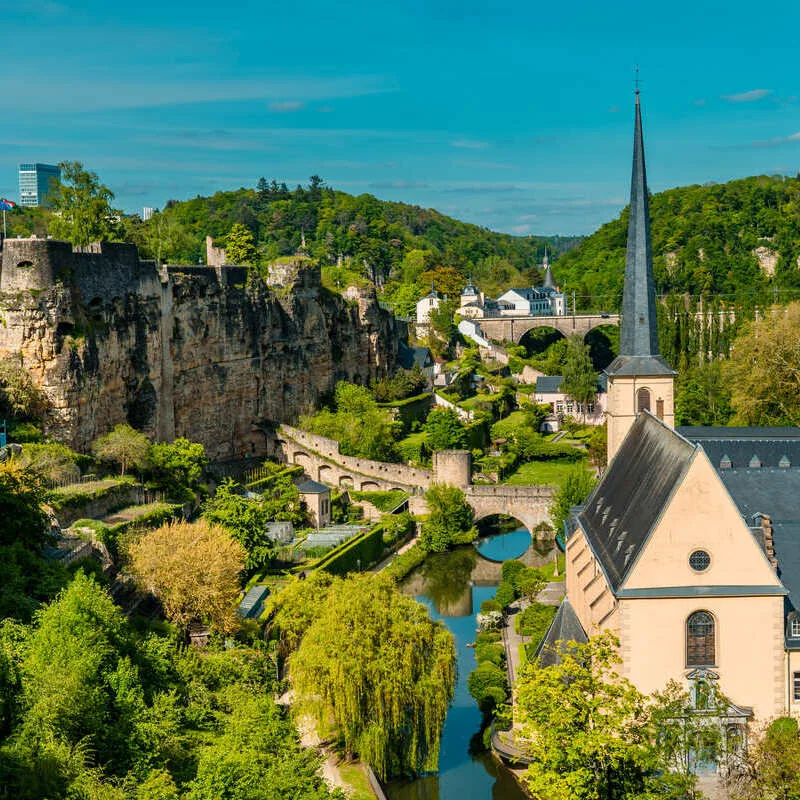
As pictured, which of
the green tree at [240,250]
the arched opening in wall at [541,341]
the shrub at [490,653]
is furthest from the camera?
the arched opening in wall at [541,341]

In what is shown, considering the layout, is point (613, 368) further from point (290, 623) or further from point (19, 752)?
point (19, 752)

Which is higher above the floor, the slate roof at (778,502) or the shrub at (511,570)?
the slate roof at (778,502)

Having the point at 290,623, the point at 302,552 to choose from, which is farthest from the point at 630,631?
the point at 302,552

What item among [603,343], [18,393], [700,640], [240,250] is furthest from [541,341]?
[700,640]

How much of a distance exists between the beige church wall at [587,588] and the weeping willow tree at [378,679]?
3.84 m

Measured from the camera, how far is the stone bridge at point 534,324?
375 ft

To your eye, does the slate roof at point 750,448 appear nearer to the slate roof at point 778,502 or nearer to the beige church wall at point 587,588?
the beige church wall at point 587,588

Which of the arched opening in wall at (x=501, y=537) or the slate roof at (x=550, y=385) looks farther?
the slate roof at (x=550, y=385)

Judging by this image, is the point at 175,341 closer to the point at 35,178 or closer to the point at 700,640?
the point at 700,640

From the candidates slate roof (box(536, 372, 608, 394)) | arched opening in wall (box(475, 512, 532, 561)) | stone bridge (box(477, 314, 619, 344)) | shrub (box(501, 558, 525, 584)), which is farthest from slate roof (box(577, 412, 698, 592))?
stone bridge (box(477, 314, 619, 344))

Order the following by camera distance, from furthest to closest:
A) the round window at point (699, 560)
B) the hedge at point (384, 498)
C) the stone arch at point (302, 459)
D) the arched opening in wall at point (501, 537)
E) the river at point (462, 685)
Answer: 1. the stone arch at point (302, 459)
2. the hedge at point (384, 498)
3. the arched opening in wall at point (501, 537)
4. the river at point (462, 685)
5. the round window at point (699, 560)

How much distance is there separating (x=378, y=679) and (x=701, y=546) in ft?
26.2

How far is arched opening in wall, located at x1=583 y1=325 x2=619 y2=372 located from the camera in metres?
122

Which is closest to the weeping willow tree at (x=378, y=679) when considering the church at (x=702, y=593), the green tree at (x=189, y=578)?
the church at (x=702, y=593)
